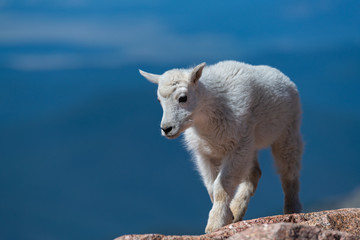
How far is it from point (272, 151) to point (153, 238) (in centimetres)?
433

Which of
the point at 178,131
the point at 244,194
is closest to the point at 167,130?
the point at 178,131

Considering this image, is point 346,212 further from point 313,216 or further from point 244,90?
point 244,90

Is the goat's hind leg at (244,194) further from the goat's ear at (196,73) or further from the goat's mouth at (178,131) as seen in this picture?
the goat's ear at (196,73)

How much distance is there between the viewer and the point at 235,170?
6.28 m

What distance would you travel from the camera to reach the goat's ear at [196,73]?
586 cm

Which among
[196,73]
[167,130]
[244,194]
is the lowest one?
[244,194]

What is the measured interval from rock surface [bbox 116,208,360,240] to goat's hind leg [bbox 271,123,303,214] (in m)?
2.68

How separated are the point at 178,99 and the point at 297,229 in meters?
2.70

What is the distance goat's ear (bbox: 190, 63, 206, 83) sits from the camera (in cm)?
586

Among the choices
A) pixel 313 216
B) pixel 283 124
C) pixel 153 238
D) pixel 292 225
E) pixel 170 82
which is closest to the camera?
pixel 292 225

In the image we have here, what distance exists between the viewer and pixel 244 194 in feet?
24.2

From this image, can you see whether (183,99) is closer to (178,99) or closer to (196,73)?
(178,99)

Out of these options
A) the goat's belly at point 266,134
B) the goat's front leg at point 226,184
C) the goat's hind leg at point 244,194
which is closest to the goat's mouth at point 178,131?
the goat's front leg at point 226,184

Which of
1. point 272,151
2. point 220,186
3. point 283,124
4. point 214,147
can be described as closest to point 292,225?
point 220,186
